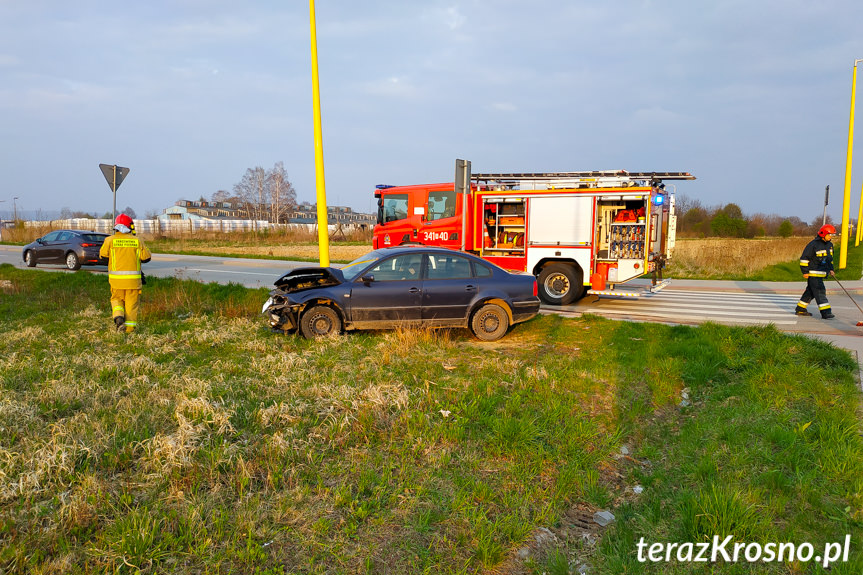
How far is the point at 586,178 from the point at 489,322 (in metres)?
5.40

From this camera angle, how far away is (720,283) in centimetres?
1698

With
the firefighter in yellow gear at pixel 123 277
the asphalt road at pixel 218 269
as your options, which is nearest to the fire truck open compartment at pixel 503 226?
the asphalt road at pixel 218 269

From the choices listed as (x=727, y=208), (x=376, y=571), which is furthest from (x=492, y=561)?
(x=727, y=208)

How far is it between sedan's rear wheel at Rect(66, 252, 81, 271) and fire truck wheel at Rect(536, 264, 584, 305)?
15578mm

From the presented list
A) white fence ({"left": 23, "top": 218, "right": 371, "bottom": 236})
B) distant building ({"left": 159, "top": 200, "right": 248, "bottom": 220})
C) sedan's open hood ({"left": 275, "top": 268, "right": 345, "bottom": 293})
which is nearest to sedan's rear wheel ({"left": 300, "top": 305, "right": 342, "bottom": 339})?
sedan's open hood ({"left": 275, "top": 268, "right": 345, "bottom": 293})

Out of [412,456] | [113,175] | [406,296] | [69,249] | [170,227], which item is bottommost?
[412,456]

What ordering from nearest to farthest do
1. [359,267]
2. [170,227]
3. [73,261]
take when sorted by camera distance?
[359,267], [73,261], [170,227]

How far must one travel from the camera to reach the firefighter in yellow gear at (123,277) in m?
8.78

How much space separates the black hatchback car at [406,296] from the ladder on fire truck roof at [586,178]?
14.0 feet

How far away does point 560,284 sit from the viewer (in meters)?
12.4

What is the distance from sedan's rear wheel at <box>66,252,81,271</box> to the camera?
18391 millimetres

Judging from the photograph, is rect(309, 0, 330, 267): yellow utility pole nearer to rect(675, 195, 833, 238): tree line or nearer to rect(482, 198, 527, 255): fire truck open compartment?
rect(482, 198, 527, 255): fire truck open compartment

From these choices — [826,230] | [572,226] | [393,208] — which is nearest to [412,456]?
[572,226]

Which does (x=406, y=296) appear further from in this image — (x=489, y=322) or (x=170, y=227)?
(x=170, y=227)
